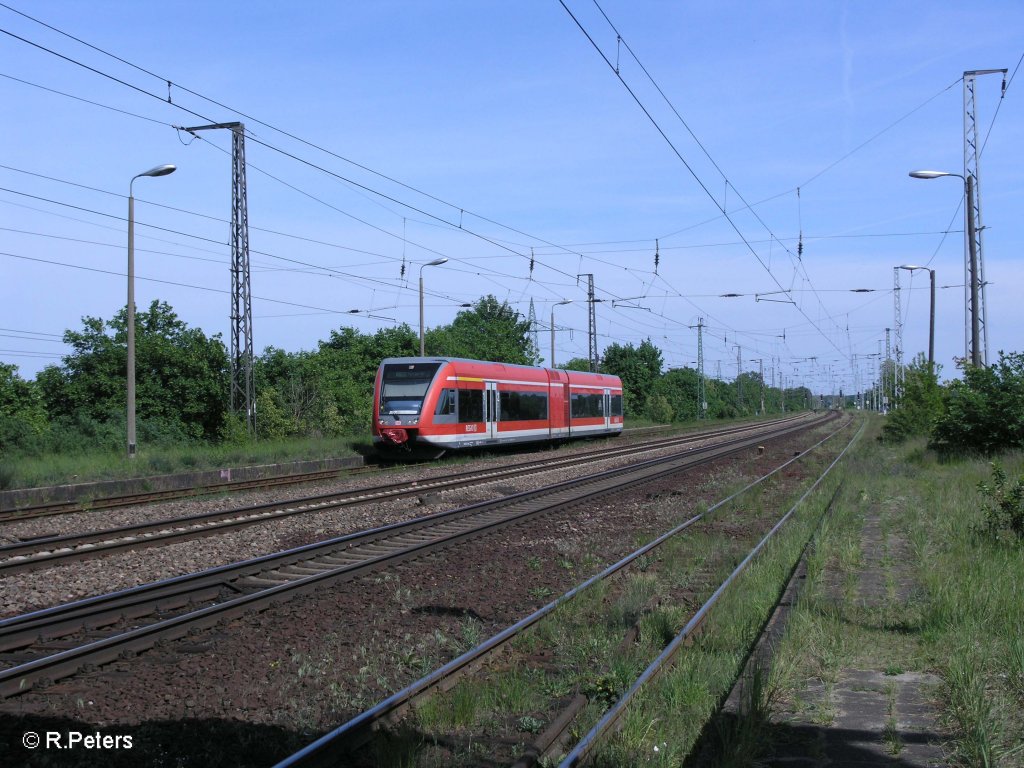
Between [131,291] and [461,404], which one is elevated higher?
[131,291]

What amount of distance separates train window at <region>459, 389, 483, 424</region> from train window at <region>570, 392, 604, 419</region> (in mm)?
9390

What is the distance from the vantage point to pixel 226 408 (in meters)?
37.5

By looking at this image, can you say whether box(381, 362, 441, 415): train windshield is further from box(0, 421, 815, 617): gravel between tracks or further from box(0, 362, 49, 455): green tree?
box(0, 362, 49, 455): green tree

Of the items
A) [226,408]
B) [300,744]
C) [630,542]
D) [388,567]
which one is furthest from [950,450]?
[226,408]

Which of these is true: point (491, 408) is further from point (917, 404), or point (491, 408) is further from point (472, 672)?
point (472, 672)

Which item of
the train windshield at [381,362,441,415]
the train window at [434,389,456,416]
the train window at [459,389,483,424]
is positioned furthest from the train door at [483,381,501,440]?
the train windshield at [381,362,441,415]

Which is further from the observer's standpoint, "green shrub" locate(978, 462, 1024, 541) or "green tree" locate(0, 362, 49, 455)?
"green tree" locate(0, 362, 49, 455)

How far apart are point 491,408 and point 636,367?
197 ft

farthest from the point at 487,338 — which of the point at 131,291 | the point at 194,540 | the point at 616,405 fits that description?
the point at 194,540

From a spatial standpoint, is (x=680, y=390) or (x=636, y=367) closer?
(x=636, y=367)

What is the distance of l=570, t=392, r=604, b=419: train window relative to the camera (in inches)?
1427

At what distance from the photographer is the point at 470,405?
1044 inches

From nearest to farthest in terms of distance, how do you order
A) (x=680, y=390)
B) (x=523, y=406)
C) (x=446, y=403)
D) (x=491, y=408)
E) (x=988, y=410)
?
(x=988, y=410), (x=446, y=403), (x=491, y=408), (x=523, y=406), (x=680, y=390)

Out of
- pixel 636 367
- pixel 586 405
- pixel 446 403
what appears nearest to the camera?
pixel 446 403
